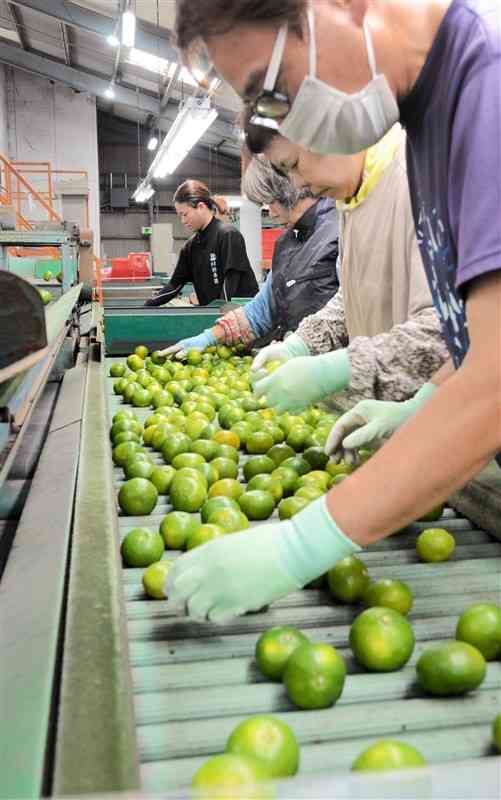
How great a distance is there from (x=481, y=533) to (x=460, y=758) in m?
0.99

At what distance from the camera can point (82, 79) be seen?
20.4 meters

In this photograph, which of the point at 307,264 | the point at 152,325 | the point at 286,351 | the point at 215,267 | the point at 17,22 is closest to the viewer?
the point at 286,351

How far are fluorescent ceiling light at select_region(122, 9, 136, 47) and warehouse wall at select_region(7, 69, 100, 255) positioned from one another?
14.2 metres

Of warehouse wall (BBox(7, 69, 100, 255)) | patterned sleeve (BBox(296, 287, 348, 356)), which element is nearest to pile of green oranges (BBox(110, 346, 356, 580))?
patterned sleeve (BBox(296, 287, 348, 356))

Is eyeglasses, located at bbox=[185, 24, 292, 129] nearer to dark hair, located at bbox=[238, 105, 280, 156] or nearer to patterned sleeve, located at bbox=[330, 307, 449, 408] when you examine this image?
dark hair, located at bbox=[238, 105, 280, 156]

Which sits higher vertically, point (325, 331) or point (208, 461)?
point (325, 331)

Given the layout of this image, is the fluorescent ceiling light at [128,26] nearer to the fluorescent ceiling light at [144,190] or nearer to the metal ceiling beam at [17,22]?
the metal ceiling beam at [17,22]

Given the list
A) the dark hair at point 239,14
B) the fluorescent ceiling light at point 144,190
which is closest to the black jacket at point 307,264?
the dark hair at point 239,14

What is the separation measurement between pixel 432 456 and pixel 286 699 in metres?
0.60

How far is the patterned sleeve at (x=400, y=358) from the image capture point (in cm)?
237

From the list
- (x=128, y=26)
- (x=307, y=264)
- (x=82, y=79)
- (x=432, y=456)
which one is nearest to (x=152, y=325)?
(x=307, y=264)

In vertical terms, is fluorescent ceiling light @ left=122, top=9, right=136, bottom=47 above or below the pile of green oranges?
above

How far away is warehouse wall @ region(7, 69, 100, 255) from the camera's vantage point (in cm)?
2442

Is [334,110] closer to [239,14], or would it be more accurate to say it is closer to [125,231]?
[239,14]
